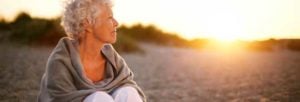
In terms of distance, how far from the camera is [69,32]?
2.80 meters

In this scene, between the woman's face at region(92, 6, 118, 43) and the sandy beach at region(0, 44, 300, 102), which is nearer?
the woman's face at region(92, 6, 118, 43)

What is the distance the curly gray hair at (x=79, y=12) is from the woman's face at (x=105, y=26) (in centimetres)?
2

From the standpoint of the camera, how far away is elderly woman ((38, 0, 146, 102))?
2682mm

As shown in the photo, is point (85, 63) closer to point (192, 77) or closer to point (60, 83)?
point (60, 83)

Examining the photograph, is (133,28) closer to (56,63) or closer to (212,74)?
(212,74)

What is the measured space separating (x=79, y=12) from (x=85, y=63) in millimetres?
268

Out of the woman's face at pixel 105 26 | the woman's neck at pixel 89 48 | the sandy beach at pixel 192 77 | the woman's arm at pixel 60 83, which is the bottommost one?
the sandy beach at pixel 192 77

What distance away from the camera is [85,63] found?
285 centimetres

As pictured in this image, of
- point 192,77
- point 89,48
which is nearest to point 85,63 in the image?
point 89,48

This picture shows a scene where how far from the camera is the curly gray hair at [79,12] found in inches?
107

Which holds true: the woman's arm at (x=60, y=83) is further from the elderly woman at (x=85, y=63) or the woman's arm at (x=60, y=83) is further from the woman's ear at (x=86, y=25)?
the woman's ear at (x=86, y=25)

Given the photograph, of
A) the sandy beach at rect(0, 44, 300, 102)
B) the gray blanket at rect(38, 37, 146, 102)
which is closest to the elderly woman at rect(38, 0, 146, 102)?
the gray blanket at rect(38, 37, 146, 102)

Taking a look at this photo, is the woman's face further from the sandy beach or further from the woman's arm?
the sandy beach

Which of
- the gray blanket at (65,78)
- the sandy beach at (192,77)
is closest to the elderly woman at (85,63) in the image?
the gray blanket at (65,78)
